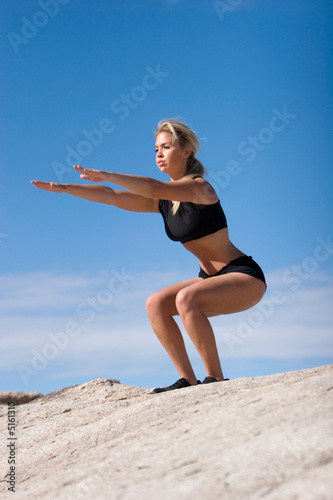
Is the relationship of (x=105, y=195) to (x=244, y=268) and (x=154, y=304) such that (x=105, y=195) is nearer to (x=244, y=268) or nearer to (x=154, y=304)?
(x=154, y=304)

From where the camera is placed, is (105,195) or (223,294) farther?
(105,195)

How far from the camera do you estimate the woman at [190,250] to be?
3.94 meters

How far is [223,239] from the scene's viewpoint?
4266mm

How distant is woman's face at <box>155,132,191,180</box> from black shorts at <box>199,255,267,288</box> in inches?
31.5

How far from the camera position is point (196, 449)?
241 cm

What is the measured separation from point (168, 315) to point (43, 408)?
1.61 meters

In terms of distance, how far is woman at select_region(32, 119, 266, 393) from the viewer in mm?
3936

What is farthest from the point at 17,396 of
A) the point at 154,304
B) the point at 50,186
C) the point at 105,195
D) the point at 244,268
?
the point at 244,268

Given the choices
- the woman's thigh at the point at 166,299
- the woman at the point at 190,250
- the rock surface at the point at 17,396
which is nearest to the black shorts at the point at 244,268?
the woman at the point at 190,250

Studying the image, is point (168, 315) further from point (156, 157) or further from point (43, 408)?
point (43, 408)

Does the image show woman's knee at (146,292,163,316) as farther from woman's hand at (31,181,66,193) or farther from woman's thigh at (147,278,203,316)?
woman's hand at (31,181,66,193)

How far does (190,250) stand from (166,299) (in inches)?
17.3

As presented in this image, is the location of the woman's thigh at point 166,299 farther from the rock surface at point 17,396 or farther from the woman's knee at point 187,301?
the rock surface at point 17,396

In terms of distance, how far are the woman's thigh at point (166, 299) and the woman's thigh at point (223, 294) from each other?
149 millimetres
